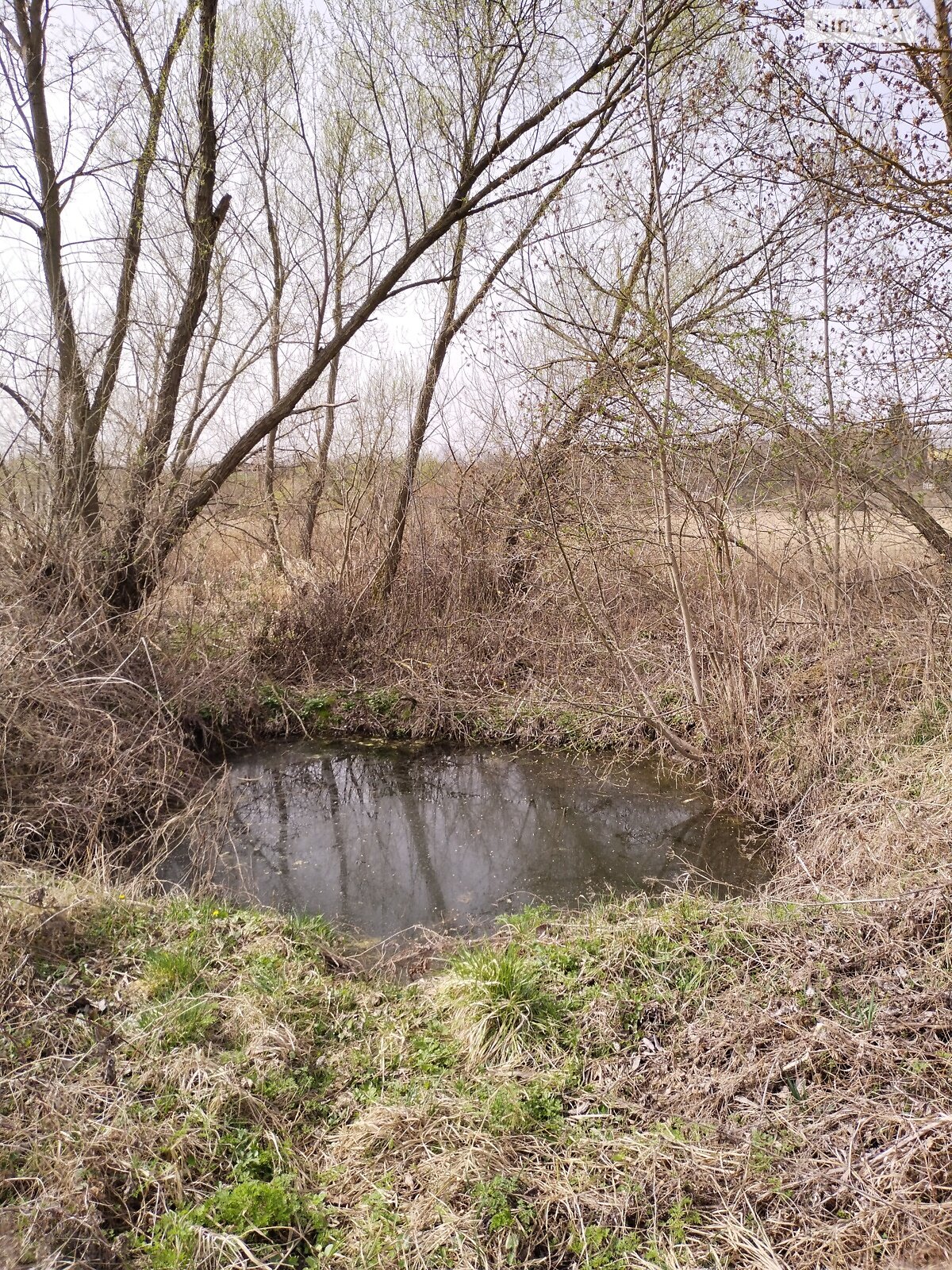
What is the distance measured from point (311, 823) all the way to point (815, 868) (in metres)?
4.19

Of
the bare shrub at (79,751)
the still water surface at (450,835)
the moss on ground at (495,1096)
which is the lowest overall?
the still water surface at (450,835)

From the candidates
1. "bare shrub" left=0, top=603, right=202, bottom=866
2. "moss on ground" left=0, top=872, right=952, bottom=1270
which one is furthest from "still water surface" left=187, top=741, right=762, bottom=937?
"moss on ground" left=0, top=872, right=952, bottom=1270

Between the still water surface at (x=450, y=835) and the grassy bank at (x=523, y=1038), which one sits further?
the still water surface at (x=450, y=835)

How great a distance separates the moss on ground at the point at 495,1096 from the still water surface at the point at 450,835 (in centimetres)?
132

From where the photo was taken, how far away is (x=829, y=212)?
6.63 m

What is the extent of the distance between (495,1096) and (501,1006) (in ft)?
1.55

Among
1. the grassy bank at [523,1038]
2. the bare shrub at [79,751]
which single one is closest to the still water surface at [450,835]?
the grassy bank at [523,1038]

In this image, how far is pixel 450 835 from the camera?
688 centimetres

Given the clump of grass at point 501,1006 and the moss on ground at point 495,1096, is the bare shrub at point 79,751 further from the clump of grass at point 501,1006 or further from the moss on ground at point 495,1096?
the clump of grass at point 501,1006

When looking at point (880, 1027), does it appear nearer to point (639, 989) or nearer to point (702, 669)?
point (639, 989)

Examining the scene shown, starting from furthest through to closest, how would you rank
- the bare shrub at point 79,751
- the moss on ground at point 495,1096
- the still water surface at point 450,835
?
the still water surface at point 450,835, the bare shrub at point 79,751, the moss on ground at point 495,1096

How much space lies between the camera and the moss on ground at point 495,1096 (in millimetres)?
2598

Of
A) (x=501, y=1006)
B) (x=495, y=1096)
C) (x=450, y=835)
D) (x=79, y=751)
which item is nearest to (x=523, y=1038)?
(x=501, y=1006)

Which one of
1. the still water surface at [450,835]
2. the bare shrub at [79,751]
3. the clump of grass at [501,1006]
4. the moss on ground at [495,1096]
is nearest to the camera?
the moss on ground at [495,1096]
